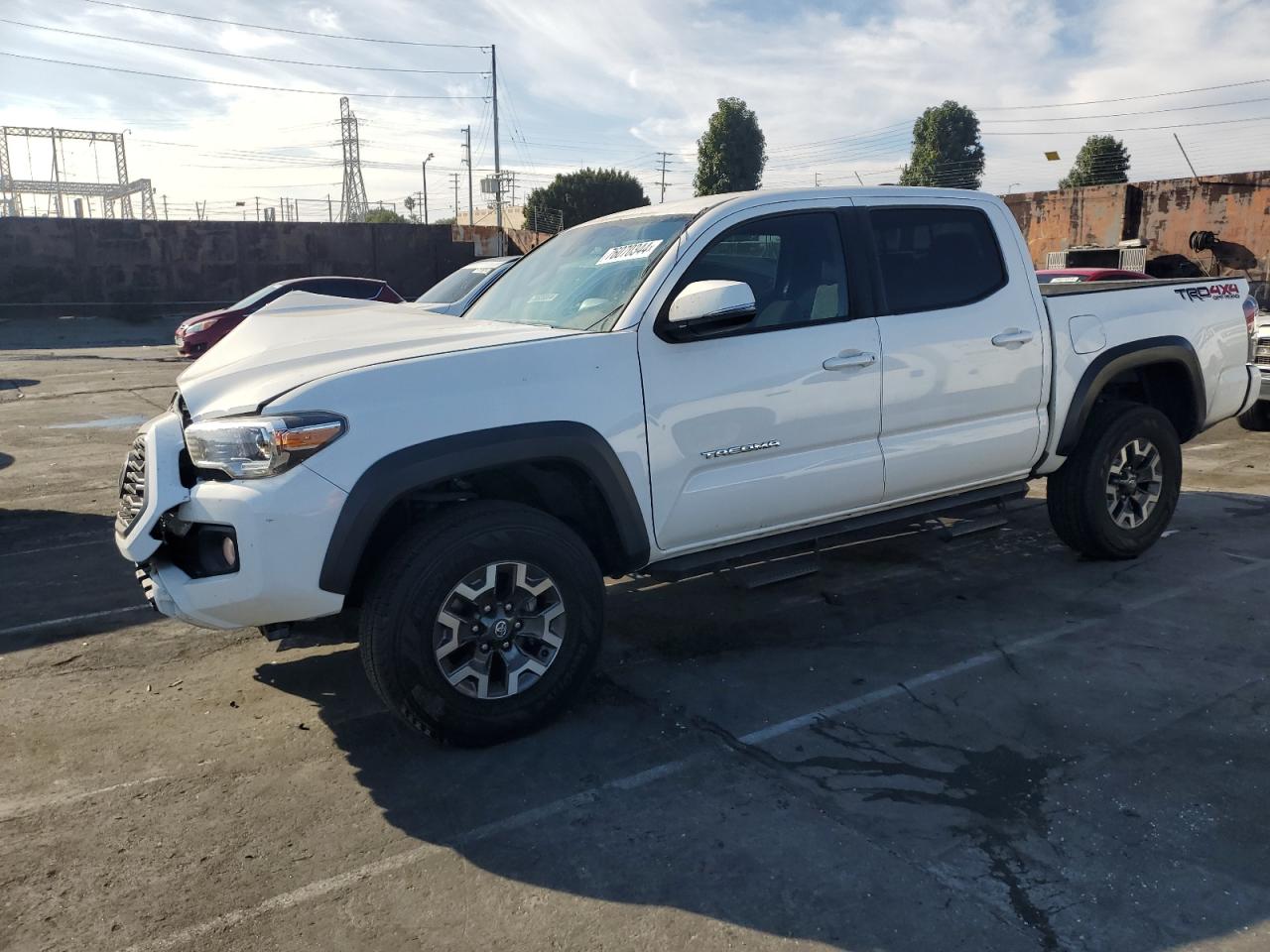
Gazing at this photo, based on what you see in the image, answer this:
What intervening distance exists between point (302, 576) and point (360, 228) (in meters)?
31.3

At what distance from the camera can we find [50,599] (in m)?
5.40

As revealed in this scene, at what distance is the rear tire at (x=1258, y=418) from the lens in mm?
10141

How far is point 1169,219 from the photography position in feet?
81.5

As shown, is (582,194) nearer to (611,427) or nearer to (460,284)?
Answer: (460,284)

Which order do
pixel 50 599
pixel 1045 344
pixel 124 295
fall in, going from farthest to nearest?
pixel 124 295
pixel 50 599
pixel 1045 344

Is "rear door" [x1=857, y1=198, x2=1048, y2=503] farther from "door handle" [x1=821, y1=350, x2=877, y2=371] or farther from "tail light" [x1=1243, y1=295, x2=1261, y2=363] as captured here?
"tail light" [x1=1243, y1=295, x2=1261, y2=363]

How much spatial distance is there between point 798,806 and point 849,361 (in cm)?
196

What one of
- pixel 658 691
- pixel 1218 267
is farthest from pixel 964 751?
pixel 1218 267

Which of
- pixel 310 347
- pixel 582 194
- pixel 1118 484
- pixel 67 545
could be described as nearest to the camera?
pixel 310 347

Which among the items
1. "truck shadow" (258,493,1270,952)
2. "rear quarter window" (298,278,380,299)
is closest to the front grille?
"truck shadow" (258,493,1270,952)

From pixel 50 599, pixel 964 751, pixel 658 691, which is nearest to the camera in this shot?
pixel 964 751

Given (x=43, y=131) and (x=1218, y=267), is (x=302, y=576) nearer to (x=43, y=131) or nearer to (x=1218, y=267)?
(x=1218, y=267)

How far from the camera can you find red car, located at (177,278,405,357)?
57.7 feet

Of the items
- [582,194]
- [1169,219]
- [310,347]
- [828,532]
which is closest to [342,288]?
[310,347]
